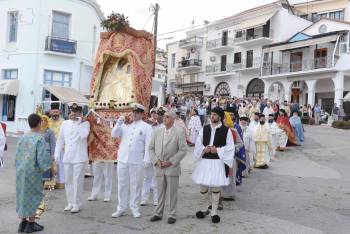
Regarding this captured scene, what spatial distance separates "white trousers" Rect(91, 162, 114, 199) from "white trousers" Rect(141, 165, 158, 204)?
0.67 meters

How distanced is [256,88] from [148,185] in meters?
35.4

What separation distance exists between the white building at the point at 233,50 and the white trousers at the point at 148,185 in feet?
112

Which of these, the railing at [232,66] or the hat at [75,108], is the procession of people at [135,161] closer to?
the hat at [75,108]

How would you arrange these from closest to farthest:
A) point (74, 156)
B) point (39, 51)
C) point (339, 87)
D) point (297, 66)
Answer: point (74, 156), point (39, 51), point (339, 87), point (297, 66)

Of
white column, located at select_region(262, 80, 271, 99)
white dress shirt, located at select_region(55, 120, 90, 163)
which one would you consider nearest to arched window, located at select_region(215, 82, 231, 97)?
Result: white column, located at select_region(262, 80, 271, 99)

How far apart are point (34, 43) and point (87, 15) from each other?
382 cm

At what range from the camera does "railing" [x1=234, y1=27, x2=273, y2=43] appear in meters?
41.6

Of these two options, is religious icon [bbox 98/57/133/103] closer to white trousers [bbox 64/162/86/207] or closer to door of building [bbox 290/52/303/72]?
white trousers [bbox 64/162/86/207]

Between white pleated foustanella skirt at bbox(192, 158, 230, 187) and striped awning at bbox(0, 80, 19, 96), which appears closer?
white pleated foustanella skirt at bbox(192, 158, 230, 187)

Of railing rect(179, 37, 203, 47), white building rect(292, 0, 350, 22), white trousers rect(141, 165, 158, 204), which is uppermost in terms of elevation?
white building rect(292, 0, 350, 22)

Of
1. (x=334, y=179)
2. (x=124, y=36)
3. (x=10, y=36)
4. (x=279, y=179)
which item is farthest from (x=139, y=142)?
(x=10, y=36)

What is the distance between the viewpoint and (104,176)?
8688 millimetres

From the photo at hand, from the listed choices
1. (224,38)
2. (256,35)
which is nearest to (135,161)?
(256,35)

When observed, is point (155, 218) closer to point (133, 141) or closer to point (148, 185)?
point (133, 141)
